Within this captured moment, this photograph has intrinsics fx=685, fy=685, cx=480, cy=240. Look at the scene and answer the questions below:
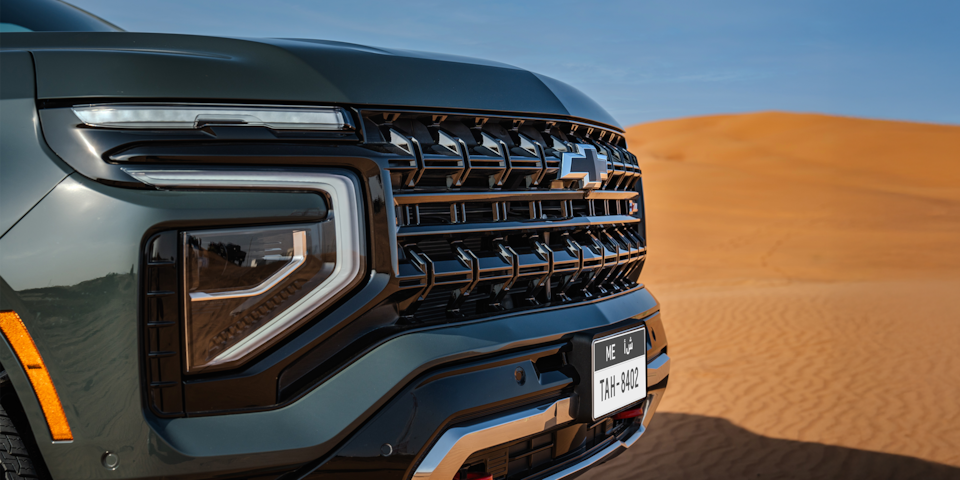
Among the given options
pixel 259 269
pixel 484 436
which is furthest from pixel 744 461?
pixel 259 269

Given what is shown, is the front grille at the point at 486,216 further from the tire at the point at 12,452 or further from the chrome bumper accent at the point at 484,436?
the tire at the point at 12,452

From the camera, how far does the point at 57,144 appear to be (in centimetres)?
135

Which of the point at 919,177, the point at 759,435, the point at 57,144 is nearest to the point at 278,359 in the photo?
the point at 57,144

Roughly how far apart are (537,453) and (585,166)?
0.86 metres

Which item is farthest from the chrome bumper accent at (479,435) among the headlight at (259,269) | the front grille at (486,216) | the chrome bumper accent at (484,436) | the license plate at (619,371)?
the headlight at (259,269)

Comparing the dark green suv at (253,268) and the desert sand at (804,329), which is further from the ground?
the dark green suv at (253,268)

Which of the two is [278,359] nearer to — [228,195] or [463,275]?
[228,195]

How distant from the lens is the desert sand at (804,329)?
16.2 feet

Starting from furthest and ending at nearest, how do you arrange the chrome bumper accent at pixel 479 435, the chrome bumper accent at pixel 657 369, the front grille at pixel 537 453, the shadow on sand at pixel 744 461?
the shadow on sand at pixel 744 461
the chrome bumper accent at pixel 657 369
the front grille at pixel 537 453
the chrome bumper accent at pixel 479 435

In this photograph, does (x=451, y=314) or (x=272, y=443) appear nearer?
(x=272, y=443)

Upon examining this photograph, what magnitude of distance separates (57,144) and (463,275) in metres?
0.91

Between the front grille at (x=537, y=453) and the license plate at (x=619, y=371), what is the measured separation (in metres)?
0.10

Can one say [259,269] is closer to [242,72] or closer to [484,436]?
[242,72]

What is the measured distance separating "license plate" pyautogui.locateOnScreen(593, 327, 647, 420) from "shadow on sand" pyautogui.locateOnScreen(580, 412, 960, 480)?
2501mm
